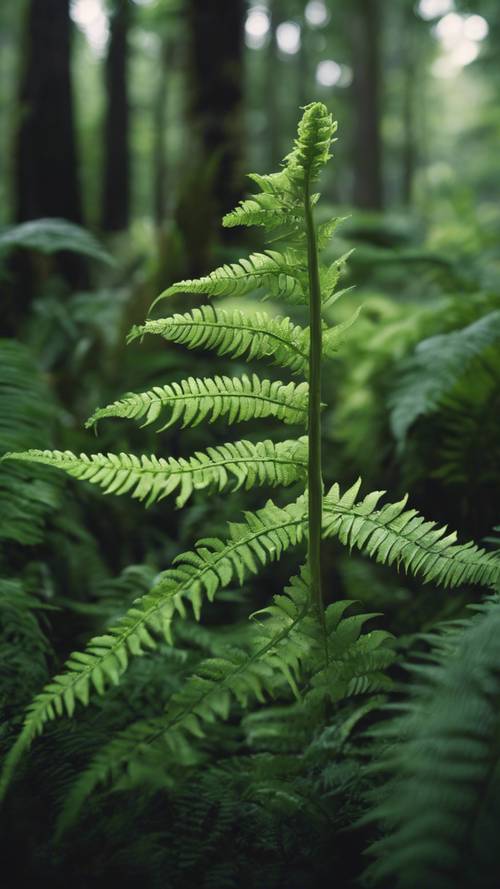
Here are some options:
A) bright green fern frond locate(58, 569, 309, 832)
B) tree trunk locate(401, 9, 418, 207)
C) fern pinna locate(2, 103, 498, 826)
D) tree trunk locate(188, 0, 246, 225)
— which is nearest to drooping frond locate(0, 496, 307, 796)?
fern pinna locate(2, 103, 498, 826)

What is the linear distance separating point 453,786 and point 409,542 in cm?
56

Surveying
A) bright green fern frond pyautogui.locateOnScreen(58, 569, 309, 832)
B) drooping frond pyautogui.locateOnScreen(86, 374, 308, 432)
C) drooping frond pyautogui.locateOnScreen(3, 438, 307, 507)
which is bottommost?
bright green fern frond pyautogui.locateOnScreen(58, 569, 309, 832)

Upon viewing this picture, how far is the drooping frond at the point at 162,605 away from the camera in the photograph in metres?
1.07

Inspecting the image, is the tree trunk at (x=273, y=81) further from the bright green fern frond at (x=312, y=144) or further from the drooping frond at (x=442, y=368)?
the bright green fern frond at (x=312, y=144)

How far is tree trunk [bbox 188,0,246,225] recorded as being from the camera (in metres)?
4.37

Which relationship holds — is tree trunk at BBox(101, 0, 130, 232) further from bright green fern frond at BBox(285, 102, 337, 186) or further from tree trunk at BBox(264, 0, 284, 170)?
bright green fern frond at BBox(285, 102, 337, 186)

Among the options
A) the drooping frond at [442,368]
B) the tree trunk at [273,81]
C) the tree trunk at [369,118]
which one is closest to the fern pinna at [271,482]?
the drooping frond at [442,368]

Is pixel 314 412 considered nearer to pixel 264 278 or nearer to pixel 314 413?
pixel 314 413

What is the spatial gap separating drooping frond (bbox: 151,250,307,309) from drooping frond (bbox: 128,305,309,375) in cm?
4

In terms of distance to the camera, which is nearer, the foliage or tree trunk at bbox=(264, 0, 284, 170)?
the foliage

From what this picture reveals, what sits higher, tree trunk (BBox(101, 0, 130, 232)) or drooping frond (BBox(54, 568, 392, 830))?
tree trunk (BBox(101, 0, 130, 232))

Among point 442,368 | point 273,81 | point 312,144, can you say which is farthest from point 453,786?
point 273,81

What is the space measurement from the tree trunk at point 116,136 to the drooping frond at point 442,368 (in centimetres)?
874

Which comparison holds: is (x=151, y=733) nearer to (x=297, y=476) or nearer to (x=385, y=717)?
(x=297, y=476)
